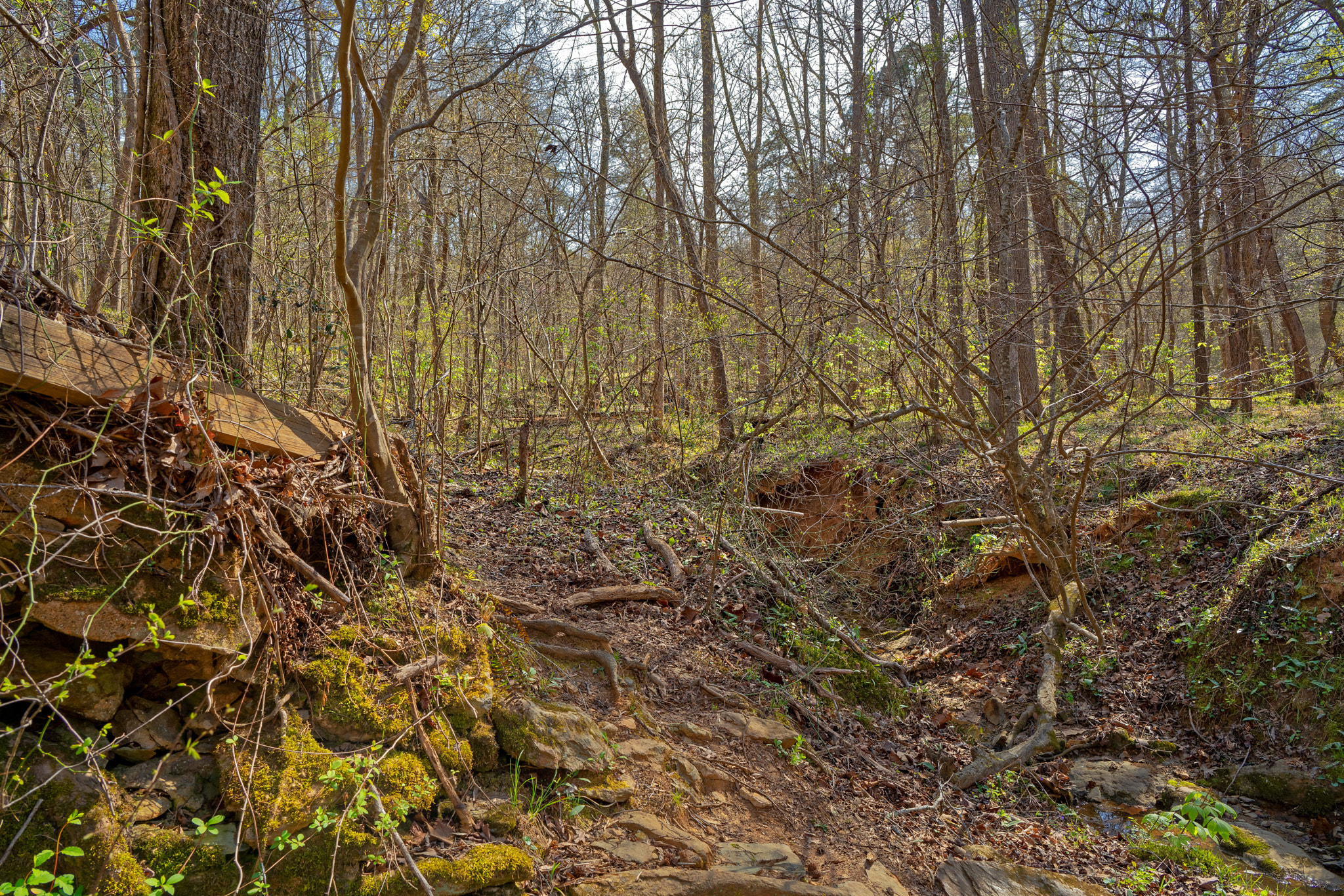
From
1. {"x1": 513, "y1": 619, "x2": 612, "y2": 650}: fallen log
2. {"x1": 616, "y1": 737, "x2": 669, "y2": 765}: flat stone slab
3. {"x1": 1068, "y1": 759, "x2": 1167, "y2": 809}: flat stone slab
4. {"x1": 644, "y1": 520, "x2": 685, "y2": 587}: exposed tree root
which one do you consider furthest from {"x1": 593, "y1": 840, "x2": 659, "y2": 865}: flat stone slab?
{"x1": 1068, "y1": 759, "x2": 1167, "y2": 809}: flat stone slab

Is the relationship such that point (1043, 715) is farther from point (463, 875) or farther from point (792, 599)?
point (463, 875)

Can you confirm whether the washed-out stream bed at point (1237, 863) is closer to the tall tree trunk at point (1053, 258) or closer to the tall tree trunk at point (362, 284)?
the tall tree trunk at point (1053, 258)

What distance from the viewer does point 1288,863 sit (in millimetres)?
4031

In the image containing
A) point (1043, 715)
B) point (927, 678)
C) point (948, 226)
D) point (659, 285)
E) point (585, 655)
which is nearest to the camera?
point (585, 655)

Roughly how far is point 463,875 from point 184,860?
3.05 ft

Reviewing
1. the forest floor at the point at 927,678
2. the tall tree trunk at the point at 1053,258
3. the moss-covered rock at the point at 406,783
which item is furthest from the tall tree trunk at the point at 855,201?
the moss-covered rock at the point at 406,783

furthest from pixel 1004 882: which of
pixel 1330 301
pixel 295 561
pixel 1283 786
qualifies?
pixel 1330 301

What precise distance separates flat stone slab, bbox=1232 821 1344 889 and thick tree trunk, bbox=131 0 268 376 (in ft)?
19.9

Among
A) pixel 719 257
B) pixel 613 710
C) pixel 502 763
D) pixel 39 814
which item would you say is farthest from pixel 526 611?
pixel 719 257

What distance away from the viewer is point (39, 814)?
7.02 ft

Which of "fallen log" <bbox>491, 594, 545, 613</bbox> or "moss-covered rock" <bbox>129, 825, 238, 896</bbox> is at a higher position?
"fallen log" <bbox>491, 594, 545, 613</bbox>

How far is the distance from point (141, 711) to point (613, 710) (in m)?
2.29

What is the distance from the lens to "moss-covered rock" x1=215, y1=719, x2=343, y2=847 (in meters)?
2.45

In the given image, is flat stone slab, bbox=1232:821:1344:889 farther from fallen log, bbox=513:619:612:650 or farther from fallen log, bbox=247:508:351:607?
fallen log, bbox=247:508:351:607
